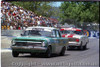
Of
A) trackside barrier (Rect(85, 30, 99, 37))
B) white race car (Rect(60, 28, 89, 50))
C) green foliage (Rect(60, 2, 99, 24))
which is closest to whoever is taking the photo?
white race car (Rect(60, 28, 89, 50))

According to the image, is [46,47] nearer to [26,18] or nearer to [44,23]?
[26,18]

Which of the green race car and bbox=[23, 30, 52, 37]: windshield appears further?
bbox=[23, 30, 52, 37]: windshield

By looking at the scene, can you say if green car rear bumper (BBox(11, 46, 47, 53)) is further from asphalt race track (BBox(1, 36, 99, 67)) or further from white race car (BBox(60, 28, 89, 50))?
white race car (BBox(60, 28, 89, 50))

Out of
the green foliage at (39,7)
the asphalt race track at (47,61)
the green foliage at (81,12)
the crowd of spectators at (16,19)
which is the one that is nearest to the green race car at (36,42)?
the asphalt race track at (47,61)

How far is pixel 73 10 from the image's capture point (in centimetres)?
5350

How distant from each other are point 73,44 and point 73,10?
35.7 m

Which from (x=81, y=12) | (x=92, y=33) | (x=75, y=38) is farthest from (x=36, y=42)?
(x=81, y=12)

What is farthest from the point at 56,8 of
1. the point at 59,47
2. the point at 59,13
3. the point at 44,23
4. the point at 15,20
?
the point at 59,47

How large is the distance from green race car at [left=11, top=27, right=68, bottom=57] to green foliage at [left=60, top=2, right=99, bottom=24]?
39.2m

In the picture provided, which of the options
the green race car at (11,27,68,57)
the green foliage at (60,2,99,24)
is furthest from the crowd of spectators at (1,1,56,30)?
the green foliage at (60,2,99,24)

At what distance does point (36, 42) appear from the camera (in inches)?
484

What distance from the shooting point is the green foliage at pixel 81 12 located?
52.7 metres

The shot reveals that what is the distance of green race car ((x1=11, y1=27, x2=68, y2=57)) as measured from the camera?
12211 millimetres

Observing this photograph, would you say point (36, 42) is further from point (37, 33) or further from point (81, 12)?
point (81, 12)
